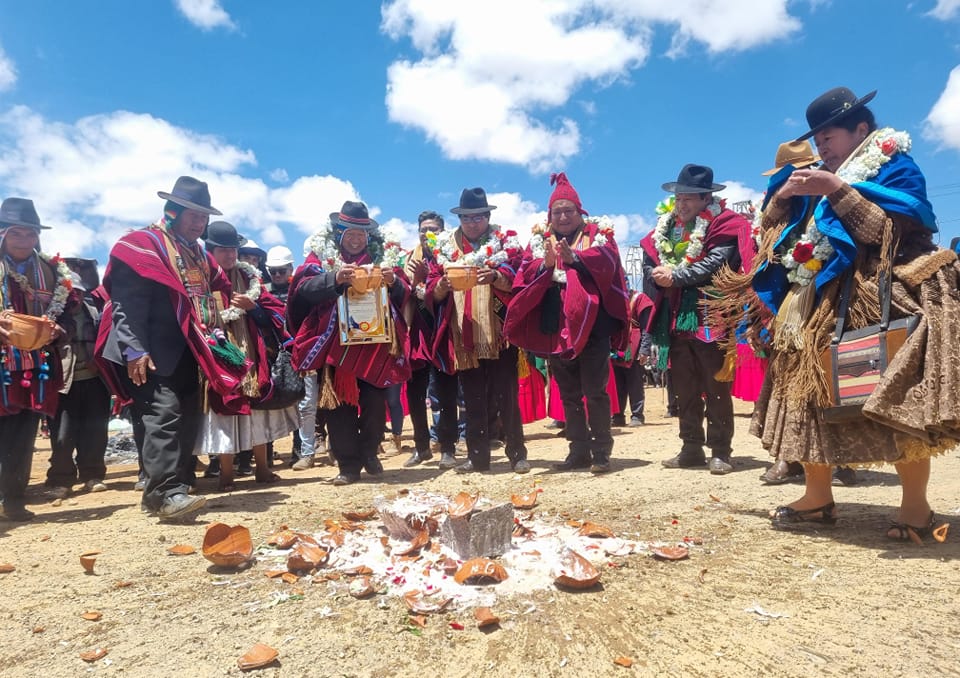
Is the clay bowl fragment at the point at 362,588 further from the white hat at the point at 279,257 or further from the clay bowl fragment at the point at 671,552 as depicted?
the white hat at the point at 279,257

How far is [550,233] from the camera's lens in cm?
516

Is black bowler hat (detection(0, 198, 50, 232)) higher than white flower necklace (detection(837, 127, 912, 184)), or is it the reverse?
black bowler hat (detection(0, 198, 50, 232))

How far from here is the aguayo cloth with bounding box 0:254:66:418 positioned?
4.21 meters

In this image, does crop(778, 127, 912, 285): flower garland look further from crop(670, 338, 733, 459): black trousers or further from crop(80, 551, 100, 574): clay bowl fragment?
crop(80, 551, 100, 574): clay bowl fragment

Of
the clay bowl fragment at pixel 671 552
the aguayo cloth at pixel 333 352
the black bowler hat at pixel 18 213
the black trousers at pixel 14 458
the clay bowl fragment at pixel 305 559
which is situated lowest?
the clay bowl fragment at pixel 671 552

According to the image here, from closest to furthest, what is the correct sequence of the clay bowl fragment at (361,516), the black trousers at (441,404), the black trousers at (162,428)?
the clay bowl fragment at (361,516) → the black trousers at (162,428) → the black trousers at (441,404)

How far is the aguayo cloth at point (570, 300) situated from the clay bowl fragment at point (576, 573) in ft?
7.84

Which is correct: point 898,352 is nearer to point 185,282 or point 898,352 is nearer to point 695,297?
point 695,297

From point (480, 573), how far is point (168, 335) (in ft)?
9.32

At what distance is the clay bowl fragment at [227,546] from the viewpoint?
2860mm

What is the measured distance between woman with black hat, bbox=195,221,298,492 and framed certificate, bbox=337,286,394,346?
2.44 ft

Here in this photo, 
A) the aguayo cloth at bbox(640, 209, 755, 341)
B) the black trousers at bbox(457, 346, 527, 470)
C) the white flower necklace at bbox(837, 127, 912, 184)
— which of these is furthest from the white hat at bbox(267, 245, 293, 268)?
the white flower necklace at bbox(837, 127, 912, 184)

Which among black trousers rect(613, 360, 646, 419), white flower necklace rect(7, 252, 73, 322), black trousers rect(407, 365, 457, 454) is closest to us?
white flower necklace rect(7, 252, 73, 322)

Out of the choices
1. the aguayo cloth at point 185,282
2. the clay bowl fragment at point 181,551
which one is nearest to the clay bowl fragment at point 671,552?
the clay bowl fragment at point 181,551
